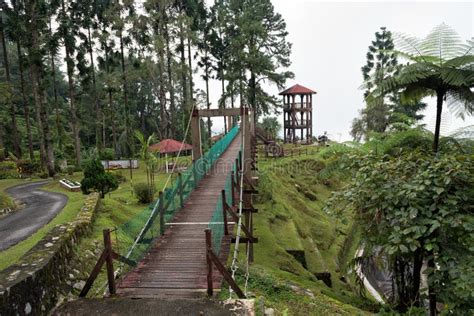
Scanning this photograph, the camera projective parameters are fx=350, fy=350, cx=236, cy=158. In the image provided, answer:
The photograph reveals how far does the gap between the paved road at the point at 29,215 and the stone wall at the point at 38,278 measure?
10.3 feet

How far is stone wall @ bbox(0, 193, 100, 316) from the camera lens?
420 cm

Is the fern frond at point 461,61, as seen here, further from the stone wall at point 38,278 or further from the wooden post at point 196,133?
the wooden post at point 196,133

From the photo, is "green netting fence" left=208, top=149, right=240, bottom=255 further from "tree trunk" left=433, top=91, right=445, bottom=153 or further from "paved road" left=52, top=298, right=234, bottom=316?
"tree trunk" left=433, top=91, right=445, bottom=153

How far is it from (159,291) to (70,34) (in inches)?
910

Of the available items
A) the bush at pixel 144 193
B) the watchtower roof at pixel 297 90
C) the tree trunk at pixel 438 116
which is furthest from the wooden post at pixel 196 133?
the watchtower roof at pixel 297 90

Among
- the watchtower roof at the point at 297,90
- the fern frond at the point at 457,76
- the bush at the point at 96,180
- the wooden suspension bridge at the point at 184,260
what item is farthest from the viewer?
the watchtower roof at the point at 297,90

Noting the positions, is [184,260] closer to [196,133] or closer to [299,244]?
[196,133]

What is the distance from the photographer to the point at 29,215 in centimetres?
1183

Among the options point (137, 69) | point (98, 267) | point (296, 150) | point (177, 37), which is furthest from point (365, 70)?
point (98, 267)

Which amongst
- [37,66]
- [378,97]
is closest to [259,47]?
[37,66]

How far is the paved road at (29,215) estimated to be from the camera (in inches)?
365

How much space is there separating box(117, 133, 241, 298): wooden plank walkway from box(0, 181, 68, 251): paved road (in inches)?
160

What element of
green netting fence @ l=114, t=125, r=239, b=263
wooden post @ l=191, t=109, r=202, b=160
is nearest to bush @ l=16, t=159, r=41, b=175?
wooden post @ l=191, t=109, r=202, b=160

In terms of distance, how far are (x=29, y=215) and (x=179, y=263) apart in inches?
316
